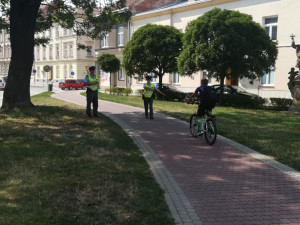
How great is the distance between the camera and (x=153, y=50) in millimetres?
24156

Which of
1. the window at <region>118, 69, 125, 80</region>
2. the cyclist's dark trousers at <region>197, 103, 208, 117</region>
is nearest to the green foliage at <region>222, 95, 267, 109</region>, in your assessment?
the cyclist's dark trousers at <region>197, 103, 208, 117</region>

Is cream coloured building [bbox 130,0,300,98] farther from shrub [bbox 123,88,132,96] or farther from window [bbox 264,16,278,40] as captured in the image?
shrub [bbox 123,88,132,96]

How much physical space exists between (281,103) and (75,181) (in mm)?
14995

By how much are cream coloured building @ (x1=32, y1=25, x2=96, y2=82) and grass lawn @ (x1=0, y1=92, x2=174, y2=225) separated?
48.2 m

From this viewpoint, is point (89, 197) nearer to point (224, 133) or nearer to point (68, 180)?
point (68, 180)

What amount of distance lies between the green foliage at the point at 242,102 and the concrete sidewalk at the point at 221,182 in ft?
33.7

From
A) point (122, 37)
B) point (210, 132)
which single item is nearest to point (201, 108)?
point (210, 132)

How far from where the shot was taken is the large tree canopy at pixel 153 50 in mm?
24031

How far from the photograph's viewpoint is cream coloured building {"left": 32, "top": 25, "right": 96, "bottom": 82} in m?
57.2

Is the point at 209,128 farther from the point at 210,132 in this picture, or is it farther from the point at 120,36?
the point at 120,36

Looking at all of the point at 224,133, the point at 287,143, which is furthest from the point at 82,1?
the point at 287,143

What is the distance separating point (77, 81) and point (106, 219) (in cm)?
4325

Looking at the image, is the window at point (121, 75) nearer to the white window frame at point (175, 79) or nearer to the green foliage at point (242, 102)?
the white window frame at point (175, 79)

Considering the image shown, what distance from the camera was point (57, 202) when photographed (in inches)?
170
